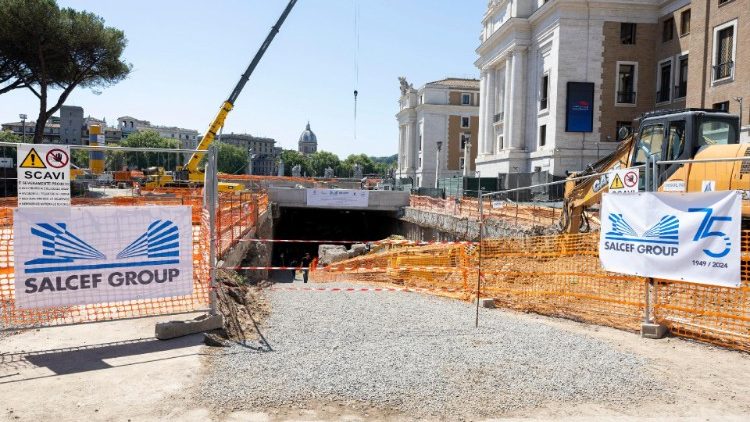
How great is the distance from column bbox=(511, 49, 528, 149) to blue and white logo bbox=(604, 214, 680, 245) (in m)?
39.2

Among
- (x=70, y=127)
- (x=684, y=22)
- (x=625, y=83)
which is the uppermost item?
(x=684, y=22)

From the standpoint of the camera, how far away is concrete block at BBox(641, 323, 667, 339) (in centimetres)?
780

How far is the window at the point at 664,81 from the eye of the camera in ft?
128

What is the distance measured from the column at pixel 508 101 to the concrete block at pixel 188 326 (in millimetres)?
Result: 42367

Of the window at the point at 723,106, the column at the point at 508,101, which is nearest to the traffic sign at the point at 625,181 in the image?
the window at the point at 723,106

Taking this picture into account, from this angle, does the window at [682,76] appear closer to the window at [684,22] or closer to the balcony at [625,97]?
the window at [684,22]

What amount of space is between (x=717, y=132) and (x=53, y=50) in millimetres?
40013

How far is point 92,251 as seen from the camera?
6863 millimetres

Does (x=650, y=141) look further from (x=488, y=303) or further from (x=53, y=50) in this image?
(x=53, y=50)

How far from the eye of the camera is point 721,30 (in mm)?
29125

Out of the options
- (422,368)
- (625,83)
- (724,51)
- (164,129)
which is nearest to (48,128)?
(164,129)

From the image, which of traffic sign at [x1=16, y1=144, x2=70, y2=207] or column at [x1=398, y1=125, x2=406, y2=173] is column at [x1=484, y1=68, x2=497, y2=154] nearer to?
column at [x1=398, y1=125, x2=406, y2=173]

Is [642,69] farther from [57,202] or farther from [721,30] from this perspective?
[57,202]

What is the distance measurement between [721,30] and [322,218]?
28.9 metres
